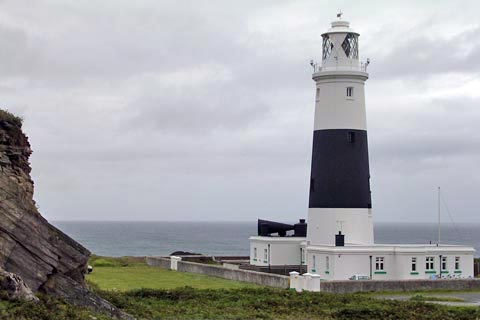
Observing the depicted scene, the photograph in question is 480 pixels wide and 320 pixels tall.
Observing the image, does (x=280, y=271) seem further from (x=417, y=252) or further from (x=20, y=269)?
(x=20, y=269)

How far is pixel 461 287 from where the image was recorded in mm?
34188

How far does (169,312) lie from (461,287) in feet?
59.3

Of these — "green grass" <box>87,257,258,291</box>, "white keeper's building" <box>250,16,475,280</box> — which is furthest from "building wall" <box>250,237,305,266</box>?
"green grass" <box>87,257,258,291</box>

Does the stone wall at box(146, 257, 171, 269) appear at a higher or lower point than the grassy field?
higher

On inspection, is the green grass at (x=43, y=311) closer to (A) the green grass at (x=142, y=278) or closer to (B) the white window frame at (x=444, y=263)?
(A) the green grass at (x=142, y=278)

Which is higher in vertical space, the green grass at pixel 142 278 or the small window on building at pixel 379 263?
the small window on building at pixel 379 263

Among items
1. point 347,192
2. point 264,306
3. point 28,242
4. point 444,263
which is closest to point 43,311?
point 28,242

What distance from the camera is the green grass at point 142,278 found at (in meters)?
32.3

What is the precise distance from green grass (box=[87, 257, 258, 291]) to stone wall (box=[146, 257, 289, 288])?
41 centimetres

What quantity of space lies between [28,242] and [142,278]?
787 inches

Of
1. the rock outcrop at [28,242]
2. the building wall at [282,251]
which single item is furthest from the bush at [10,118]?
the building wall at [282,251]

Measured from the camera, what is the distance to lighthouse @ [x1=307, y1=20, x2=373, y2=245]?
37.5 m

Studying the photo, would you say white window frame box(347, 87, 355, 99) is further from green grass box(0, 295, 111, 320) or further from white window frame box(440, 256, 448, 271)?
green grass box(0, 295, 111, 320)

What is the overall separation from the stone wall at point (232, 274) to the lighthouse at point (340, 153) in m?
4.55
